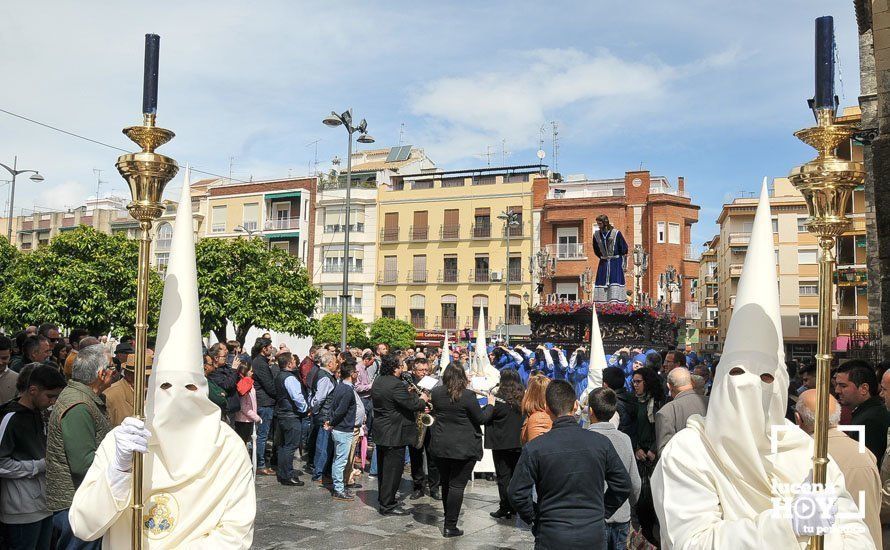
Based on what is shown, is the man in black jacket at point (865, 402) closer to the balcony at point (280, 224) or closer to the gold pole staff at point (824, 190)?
the gold pole staff at point (824, 190)

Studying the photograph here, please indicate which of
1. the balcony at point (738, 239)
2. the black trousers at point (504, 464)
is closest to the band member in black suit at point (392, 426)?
the black trousers at point (504, 464)

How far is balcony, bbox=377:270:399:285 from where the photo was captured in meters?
47.1

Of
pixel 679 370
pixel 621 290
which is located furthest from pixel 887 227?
pixel 621 290

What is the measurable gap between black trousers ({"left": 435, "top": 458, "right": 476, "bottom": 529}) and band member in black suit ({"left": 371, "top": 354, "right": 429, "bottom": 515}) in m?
0.95

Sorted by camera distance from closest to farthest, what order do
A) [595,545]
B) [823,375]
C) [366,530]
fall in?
[823,375] < [595,545] < [366,530]

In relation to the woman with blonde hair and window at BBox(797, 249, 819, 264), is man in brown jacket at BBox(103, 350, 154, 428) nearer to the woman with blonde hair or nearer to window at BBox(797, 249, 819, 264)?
the woman with blonde hair

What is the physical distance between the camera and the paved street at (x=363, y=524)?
23.7ft

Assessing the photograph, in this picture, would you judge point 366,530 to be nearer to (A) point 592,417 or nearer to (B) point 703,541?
(A) point 592,417

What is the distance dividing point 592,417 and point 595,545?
125 centimetres

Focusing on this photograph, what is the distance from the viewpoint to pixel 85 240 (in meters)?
29.6

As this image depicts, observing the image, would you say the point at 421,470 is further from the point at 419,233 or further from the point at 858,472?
the point at 419,233

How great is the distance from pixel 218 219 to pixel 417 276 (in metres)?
14.7

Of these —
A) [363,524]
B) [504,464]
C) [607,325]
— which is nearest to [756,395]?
[504,464]

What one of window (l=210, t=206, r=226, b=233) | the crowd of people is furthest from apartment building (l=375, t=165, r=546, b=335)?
the crowd of people
